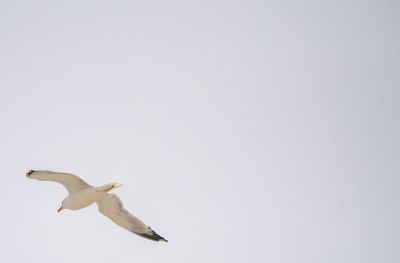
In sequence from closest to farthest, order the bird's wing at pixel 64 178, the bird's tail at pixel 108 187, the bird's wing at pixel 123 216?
1. the bird's tail at pixel 108 187
2. the bird's wing at pixel 64 178
3. the bird's wing at pixel 123 216

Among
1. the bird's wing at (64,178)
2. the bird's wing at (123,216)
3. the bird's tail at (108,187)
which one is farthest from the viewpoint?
the bird's wing at (123,216)

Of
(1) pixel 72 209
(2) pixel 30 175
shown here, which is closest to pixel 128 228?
(1) pixel 72 209

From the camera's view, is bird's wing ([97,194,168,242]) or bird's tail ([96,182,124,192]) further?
bird's wing ([97,194,168,242])

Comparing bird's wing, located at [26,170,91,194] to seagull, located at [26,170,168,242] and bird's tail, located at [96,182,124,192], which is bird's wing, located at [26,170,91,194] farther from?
bird's tail, located at [96,182,124,192]

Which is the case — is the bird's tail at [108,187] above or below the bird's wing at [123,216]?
above

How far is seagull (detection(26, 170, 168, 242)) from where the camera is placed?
1050cm

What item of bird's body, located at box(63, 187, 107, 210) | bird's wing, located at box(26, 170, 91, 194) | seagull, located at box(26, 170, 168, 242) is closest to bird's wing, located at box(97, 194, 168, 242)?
seagull, located at box(26, 170, 168, 242)

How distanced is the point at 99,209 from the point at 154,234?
1308 mm

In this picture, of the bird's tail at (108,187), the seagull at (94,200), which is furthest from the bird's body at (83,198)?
the bird's tail at (108,187)

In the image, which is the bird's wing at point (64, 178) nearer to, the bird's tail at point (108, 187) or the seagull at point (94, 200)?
the seagull at point (94, 200)

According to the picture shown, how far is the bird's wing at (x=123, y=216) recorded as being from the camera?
35.6ft

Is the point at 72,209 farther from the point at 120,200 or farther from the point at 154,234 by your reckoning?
the point at 154,234

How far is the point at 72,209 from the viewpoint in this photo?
1108cm

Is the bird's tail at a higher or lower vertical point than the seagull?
higher
